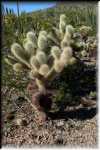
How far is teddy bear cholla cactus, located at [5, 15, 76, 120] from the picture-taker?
2.82 metres

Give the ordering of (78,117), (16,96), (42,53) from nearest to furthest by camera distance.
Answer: (42,53)
(78,117)
(16,96)

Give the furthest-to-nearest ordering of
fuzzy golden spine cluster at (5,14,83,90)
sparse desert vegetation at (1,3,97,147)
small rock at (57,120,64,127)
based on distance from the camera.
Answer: small rock at (57,120,64,127) → sparse desert vegetation at (1,3,97,147) → fuzzy golden spine cluster at (5,14,83,90)

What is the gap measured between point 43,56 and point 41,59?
27 mm

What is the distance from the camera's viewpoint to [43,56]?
9.34ft

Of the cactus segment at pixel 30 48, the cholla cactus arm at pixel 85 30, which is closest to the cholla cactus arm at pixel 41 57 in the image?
the cactus segment at pixel 30 48

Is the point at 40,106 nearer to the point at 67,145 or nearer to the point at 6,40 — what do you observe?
the point at 67,145

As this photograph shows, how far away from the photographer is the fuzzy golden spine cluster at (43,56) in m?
2.82

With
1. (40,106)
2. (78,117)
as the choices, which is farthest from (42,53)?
(78,117)

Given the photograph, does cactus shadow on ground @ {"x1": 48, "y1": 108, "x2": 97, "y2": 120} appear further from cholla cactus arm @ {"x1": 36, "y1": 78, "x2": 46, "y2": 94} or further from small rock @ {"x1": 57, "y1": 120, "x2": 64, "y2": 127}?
cholla cactus arm @ {"x1": 36, "y1": 78, "x2": 46, "y2": 94}

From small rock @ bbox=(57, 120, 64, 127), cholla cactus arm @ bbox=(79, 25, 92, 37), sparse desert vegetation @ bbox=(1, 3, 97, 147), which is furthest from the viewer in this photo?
cholla cactus arm @ bbox=(79, 25, 92, 37)

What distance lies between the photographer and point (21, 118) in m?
3.17

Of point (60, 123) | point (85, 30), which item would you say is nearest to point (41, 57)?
point (60, 123)

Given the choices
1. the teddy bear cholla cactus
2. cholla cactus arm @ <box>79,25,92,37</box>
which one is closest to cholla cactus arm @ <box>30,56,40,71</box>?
the teddy bear cholla cactus

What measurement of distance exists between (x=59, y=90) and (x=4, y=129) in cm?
57
